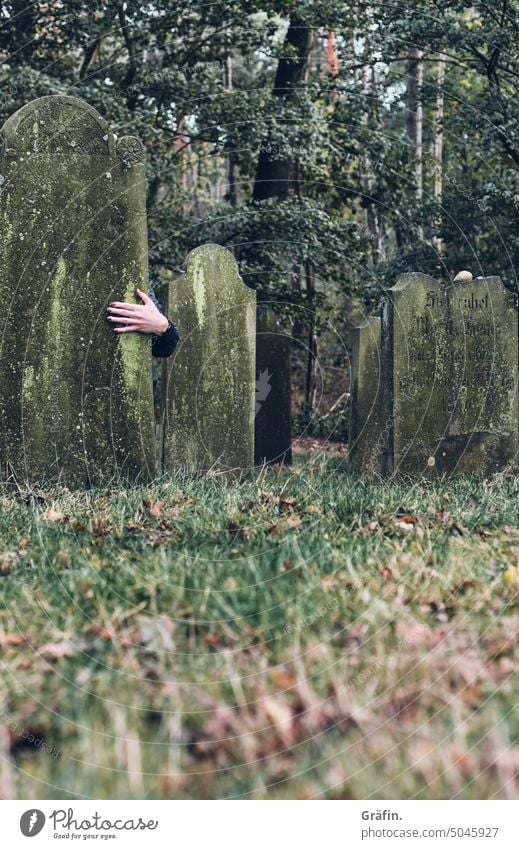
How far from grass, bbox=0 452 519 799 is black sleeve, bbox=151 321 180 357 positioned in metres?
2.30

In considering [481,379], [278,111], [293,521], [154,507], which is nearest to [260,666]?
[293,521]

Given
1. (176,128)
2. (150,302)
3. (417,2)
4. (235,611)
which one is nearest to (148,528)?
(235,611)

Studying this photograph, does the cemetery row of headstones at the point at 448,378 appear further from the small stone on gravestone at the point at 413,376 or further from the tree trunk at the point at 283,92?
the tree trunk at the point at 283,92

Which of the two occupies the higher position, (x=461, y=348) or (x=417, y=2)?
A: (x=417, y=2)

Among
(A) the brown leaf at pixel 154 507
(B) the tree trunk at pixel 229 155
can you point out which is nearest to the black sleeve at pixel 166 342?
(A) the brown leaf at pixel 154 507

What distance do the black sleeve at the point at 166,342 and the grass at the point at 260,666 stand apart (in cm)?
230

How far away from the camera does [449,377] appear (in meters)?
7.37

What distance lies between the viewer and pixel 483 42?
30.2 ft

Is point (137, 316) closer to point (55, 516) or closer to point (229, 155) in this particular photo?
point (55, 516)

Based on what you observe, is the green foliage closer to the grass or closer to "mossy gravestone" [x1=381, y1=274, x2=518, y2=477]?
"mossy gravestone" [x1=381, y1=274, x2=518, y2=477]

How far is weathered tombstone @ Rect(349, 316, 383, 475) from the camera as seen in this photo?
973 cm

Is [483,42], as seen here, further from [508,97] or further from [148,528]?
[148,528]

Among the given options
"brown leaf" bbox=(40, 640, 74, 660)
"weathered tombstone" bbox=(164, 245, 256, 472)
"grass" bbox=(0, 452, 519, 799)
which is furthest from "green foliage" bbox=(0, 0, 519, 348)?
"brown leaf" bbox=(40, 640, 74, 660)
